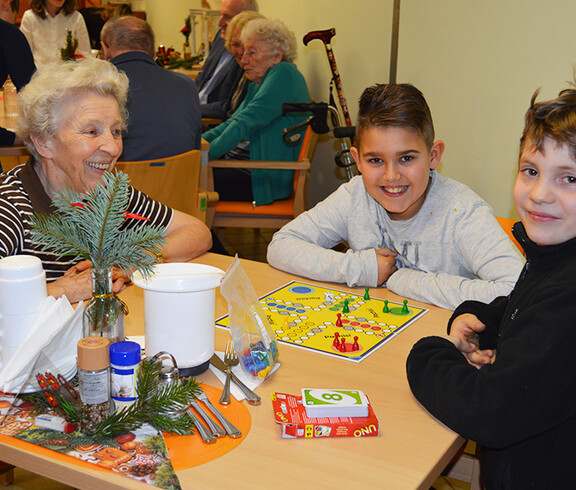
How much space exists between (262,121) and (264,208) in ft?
2.03

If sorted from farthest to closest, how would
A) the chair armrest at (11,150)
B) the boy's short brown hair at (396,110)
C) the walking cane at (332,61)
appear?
the walking cane at (332,61) < the chair armrest at (11,150) < the boy's short brown hair at (396,110)

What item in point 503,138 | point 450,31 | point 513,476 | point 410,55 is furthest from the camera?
point 410,55

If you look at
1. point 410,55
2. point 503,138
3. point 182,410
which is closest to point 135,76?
point 410,55

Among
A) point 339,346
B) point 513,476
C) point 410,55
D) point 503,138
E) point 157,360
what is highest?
point 410,55

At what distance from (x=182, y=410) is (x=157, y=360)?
0.09m

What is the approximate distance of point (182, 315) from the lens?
3.63 feet

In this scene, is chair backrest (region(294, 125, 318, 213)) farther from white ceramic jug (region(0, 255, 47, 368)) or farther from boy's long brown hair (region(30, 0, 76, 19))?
boy's long brown hair (region(30, 0, 76, 19))

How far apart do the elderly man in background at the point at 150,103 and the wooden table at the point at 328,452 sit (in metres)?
2.16

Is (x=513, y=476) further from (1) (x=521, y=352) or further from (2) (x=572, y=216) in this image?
(2) (x=572, y=216)

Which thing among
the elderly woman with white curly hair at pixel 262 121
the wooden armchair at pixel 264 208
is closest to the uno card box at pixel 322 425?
the wooden armchair at pixel 264 208

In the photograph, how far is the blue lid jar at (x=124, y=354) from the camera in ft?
3.22

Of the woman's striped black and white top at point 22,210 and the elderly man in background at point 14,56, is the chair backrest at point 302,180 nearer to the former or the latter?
the elderly man in background at point 14,56

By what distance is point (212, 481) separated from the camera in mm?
892

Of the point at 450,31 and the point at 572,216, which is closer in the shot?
the point at 572,216
